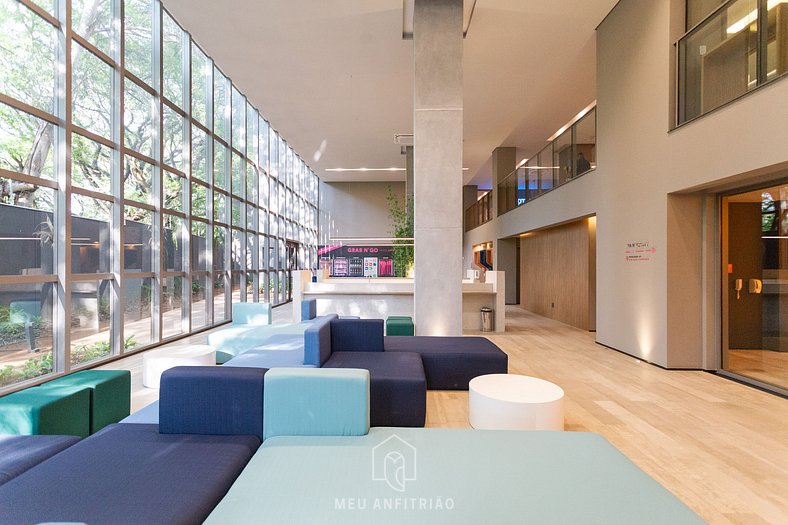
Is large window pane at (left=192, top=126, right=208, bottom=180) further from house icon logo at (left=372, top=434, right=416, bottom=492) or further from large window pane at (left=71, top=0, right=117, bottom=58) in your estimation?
house icon logo at (left=372, top=434, right=416, bottom=492)

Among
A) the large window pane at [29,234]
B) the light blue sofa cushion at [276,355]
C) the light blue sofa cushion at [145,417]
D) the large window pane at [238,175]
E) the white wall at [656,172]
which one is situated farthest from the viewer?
the large window pane at [238,175]

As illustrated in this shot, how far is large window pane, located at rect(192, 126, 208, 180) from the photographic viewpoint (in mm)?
7727

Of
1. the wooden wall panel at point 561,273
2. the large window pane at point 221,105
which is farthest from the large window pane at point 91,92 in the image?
the wooden wall panel at point 561,273

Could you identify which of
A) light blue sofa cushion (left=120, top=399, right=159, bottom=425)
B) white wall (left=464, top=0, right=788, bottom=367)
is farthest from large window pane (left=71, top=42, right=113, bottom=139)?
white wall (left=464, top=0, right=788, bottom=367)

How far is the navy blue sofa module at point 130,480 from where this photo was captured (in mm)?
→ 1527

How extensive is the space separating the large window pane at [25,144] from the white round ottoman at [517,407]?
5.18 metres

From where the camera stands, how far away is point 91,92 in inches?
209

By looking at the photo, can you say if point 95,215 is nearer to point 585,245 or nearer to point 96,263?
point 96,263

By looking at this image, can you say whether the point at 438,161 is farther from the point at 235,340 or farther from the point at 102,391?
→ the point at 102,391

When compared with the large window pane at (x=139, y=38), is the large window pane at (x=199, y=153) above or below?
below

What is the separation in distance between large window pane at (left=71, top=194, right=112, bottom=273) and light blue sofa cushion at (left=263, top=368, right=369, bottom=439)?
4234 mm

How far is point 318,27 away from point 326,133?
17.8 ft

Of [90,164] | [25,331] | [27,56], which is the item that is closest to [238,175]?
[90,164]

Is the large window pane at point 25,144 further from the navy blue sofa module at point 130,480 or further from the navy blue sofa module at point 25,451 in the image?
the navy blue sofa module at point 130,480
